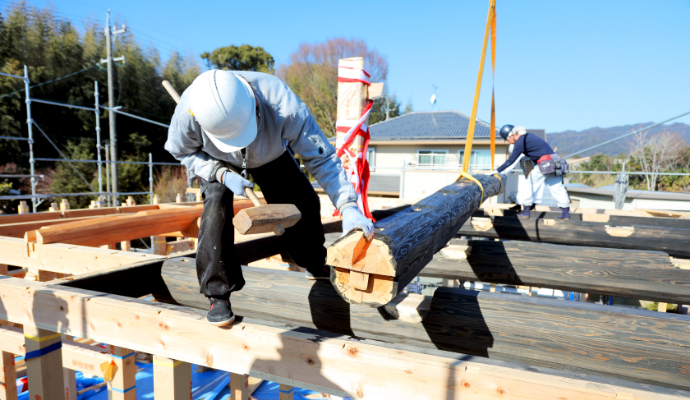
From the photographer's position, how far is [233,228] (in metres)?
1.69

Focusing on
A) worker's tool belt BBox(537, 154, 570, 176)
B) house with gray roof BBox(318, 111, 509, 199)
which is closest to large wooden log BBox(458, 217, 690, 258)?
worker's tool belt BBox(537, 154, 570, 176)

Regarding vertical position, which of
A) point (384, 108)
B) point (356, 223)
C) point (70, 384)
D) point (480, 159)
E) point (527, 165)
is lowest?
point (70, 384)

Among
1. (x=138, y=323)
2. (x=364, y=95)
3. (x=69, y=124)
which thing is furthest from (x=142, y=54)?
(x=138, y=323)

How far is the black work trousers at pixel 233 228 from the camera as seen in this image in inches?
62.6

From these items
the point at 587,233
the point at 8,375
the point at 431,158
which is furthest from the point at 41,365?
the point at 431,158

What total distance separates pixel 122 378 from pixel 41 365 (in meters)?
0.38

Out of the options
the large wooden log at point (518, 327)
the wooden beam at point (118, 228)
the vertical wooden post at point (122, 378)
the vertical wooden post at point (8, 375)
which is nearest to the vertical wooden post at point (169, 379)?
the vertical wooden post at point (122, 378)

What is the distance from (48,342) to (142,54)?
945 inches

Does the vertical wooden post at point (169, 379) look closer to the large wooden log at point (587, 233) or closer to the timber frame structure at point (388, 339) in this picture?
the timber frame structure at point (388, 339)

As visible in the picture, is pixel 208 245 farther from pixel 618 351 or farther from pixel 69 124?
pixel 69 124

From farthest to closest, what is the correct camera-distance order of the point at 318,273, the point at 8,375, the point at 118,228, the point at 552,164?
the point at 552,164 < the point at 118,228 < the point at 8,375 < the point at 318,273

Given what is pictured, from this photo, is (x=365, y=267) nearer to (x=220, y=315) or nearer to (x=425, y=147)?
(x=220, y=315)

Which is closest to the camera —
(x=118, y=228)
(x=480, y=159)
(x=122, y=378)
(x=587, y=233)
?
(x=122, y=378)

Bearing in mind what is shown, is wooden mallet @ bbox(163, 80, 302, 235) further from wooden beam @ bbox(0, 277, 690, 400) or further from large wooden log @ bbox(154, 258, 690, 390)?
large wooden log @ bbox(154, 258, 690, 390)
